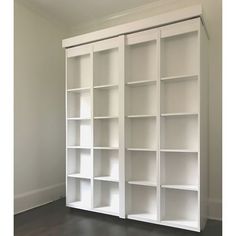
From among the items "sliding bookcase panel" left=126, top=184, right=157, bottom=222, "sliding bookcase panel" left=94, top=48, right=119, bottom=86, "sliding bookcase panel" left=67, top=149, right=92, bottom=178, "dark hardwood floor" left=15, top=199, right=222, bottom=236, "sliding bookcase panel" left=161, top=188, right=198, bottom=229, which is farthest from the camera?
"sliding bookcase panel" left=67, top=149, right=92, bottom=178

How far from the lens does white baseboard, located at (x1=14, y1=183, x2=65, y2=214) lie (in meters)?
3.11

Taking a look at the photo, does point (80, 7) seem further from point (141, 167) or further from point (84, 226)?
point (84, 226)

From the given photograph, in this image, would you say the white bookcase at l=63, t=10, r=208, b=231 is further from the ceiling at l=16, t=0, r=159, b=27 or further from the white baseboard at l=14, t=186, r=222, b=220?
the ceiling at l=16, t=0, r=159, b=27

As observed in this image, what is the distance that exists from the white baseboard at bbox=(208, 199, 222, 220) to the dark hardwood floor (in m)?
0.09

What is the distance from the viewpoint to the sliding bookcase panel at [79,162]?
3272mm

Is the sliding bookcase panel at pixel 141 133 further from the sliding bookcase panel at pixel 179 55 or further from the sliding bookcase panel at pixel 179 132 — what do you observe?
the sliding bookcase panel at pixel 179 55

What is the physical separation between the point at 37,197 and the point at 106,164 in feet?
3.72

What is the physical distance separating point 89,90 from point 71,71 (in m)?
0.40

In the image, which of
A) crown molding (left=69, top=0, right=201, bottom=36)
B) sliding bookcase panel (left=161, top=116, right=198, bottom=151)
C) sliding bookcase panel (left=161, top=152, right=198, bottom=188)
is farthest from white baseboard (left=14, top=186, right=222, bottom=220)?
crown molding (left=69, top=0, right=201, bottom=36)

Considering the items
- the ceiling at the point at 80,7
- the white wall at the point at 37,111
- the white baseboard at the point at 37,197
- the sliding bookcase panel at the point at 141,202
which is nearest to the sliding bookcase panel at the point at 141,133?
the sliding bookcase panel at the point at 141,202

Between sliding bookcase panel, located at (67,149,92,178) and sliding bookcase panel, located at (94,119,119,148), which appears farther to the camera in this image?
sliding bookcase panel, located at (67,149,92,178)

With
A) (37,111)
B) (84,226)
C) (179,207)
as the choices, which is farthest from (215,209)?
(37,111)

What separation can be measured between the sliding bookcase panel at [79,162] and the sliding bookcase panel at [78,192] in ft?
0.38

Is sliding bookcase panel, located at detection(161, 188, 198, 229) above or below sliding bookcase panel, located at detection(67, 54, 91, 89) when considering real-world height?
below
